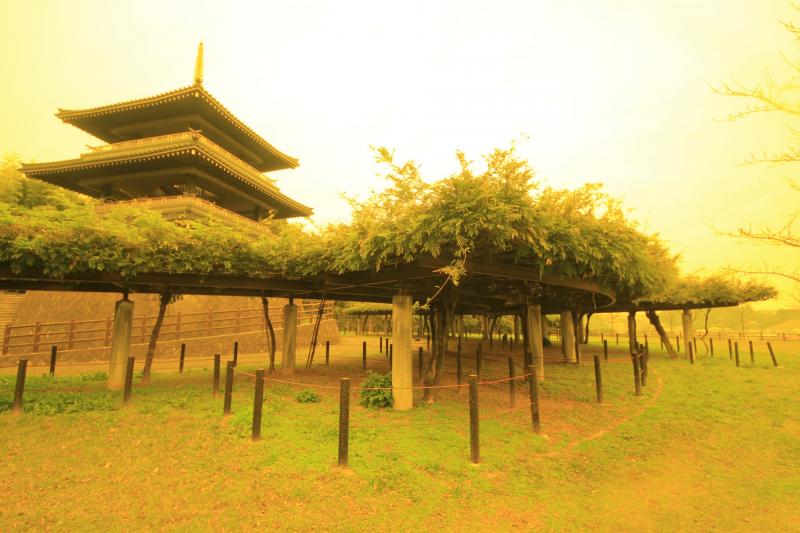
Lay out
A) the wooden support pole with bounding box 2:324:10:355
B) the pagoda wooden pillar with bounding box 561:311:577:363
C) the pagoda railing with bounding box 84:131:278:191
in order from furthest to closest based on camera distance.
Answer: the pagoda railing with bounding box 84:131:278:191 < the pagoda wooden pillar with bounding box 561:311:577:363 < the wooden support pole with bounding box 2:324:10:355

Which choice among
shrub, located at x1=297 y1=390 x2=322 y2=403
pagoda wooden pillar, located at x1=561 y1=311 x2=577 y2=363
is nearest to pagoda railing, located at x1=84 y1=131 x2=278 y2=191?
shrub, located at x1=297 y1=390 x2=322 y2=403

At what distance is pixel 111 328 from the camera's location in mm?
19484

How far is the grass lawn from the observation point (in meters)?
4.87

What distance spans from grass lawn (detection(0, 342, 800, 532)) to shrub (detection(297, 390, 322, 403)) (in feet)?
0.79

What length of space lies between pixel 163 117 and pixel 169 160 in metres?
4.33

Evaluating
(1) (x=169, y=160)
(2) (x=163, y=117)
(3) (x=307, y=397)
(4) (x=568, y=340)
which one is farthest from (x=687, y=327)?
(2) (x=163, y=117)

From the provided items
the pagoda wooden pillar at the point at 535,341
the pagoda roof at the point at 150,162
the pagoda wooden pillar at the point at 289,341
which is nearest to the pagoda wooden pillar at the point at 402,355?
the pagoda wooden pillar at the point at 535,341

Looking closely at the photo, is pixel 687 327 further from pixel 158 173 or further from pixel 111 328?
pixel 158 173

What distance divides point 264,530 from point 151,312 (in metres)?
20.0

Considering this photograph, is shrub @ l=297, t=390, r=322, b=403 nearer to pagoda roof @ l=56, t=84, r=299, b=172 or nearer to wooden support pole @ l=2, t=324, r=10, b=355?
wooden support pole @ l=2, t=324, r=10, b=355

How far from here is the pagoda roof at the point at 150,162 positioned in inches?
844

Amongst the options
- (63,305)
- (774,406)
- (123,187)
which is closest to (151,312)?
(63,305)

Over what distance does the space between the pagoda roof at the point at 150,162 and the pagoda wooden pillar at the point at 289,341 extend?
12.0 m

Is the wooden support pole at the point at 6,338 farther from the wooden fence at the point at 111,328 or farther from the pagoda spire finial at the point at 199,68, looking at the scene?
the pagoda spire finial at the point at 199,68
